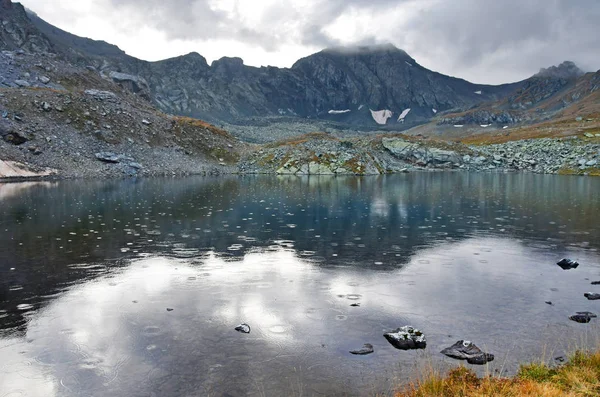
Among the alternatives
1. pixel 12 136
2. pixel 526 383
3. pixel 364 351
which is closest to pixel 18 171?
pixel 12 136

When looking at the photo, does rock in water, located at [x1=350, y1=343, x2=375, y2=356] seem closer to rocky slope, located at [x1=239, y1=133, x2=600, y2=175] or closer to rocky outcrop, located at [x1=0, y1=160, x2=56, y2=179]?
rocky outcrop, located at [x1=0, y1=160, x2=56, y2=179]

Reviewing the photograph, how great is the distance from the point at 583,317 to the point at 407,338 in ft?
22.7

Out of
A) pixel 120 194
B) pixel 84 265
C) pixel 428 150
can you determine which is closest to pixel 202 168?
pixel 120 194

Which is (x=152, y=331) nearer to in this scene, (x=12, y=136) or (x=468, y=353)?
(x=468, y=353)

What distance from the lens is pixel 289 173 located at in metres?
122

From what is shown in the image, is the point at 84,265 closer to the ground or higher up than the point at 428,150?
closer to the ground

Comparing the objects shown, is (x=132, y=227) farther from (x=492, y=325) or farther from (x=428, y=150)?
(x=428, y=150)

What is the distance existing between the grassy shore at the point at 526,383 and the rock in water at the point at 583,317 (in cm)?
428

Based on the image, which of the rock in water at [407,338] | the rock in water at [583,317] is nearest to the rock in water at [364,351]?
the rock in water at [407,338]

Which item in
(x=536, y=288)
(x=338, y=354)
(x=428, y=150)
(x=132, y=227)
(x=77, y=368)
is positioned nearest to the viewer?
(x=77, y=368)

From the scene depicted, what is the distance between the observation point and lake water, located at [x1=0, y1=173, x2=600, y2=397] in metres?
11.1

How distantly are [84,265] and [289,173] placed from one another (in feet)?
333

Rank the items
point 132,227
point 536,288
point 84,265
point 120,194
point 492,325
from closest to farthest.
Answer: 1. point 492,325
2. point 536,288
3. point 84,265
4. point 132,227
5. point 120,194

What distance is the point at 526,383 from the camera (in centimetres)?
936
